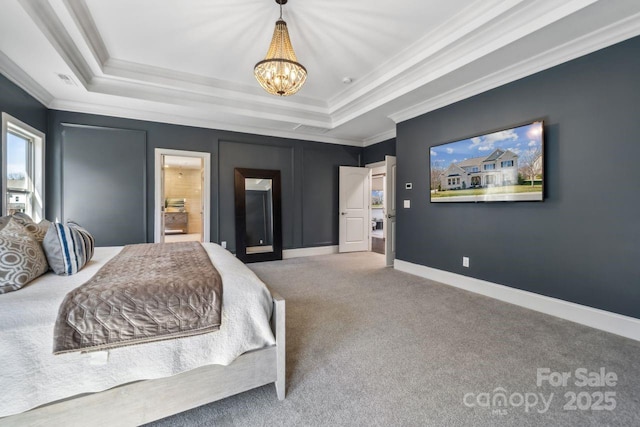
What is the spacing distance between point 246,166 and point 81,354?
4.44m

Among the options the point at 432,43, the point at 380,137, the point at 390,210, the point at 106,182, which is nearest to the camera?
the point at 432,43

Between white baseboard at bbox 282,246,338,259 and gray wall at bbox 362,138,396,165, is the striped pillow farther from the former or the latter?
gray wall at bbox 362,138,396,165

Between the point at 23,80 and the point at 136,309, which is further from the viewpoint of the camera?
the point at 23,80

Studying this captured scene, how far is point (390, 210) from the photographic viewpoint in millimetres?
5086

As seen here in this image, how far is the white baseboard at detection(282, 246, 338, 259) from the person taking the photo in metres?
5.73

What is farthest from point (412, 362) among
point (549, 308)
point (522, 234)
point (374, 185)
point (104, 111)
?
point (374, 185)

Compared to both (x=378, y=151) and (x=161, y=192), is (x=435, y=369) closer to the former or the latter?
(x=161, y=192)

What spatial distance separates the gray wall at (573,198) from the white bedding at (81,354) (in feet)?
9.72

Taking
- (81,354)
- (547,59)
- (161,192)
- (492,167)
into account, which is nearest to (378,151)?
(492,167)

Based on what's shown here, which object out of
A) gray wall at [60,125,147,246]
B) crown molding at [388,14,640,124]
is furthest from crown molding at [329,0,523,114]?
gray wall at [60,125,147,246]

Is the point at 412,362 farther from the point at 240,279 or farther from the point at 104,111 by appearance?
the point at 104,111

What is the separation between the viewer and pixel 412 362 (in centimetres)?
197

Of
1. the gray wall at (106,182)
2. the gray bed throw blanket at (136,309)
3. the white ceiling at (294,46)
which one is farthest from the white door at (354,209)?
the gray bed throw blanket at (136,309)

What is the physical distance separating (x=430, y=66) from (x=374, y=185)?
7.09 meters
